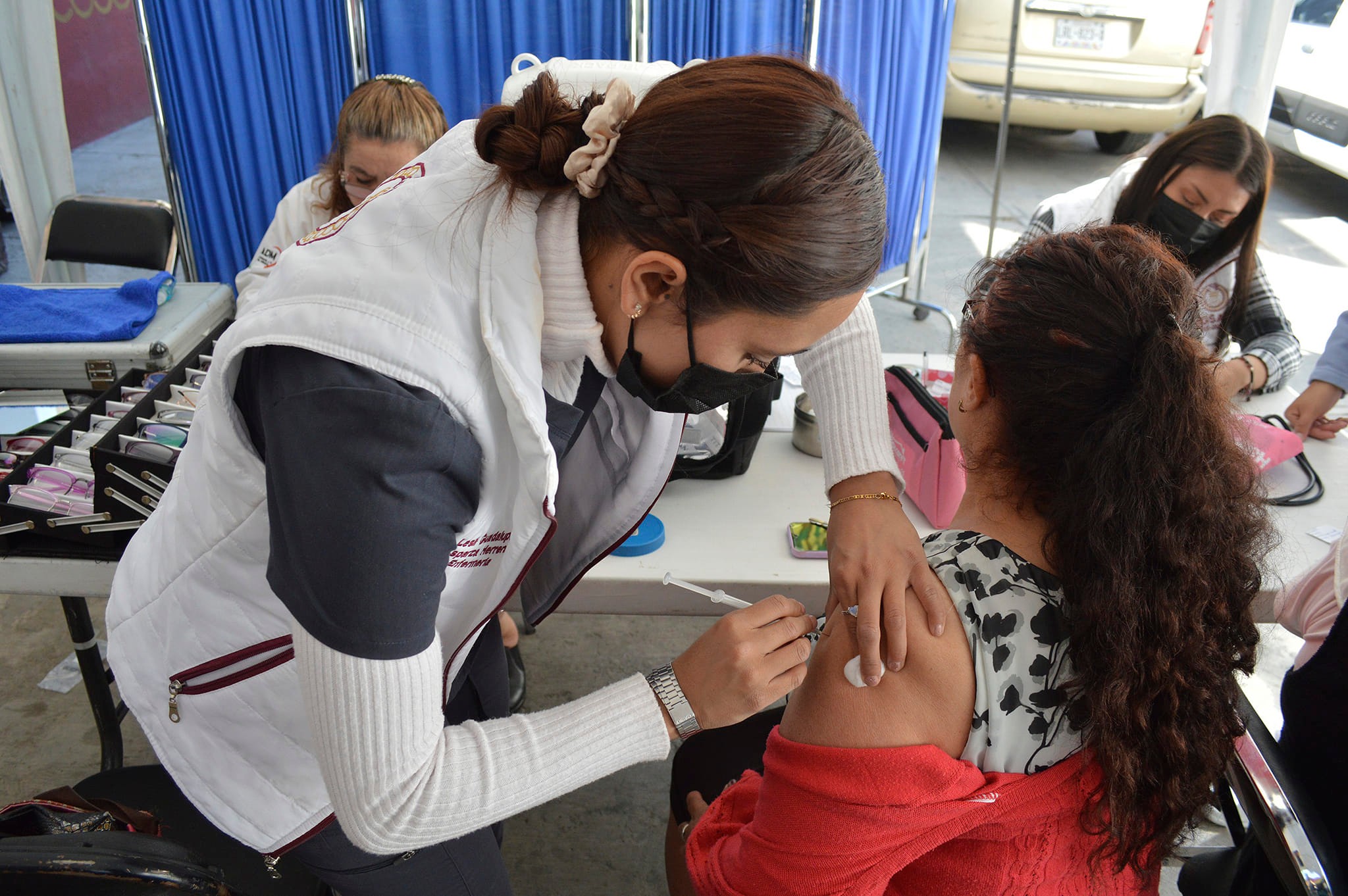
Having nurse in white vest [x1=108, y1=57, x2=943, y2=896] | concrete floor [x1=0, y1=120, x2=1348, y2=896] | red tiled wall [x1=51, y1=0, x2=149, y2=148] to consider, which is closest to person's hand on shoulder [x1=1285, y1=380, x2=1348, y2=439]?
concrete floor [x1=0, y1=120, x2=1348, y2=896]

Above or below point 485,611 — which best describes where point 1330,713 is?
below

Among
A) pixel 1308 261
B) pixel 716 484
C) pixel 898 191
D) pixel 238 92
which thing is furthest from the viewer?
pixel 1308 261

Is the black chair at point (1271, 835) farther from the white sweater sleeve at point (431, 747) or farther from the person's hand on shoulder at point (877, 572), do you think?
the white sweater sleeve at point (431, 747)

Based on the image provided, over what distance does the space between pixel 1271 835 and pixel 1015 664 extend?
0.47 m

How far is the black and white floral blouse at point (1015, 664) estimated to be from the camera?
0.94 meters

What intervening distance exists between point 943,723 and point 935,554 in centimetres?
19

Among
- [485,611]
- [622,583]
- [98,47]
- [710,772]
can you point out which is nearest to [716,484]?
[622,583]

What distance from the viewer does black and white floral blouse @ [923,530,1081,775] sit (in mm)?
945

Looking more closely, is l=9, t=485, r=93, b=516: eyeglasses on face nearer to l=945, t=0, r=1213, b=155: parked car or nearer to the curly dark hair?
the curly dark hair

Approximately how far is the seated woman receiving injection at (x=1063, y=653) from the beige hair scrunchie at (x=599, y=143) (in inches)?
20.7

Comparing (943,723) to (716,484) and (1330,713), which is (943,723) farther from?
(716,484)

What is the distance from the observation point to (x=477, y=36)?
3.53 m

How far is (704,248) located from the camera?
2.43ft

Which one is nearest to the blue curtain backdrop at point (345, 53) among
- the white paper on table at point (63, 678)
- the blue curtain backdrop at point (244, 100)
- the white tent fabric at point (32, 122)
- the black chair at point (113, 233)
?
the blue curtain backdrop at point (244, 100)
